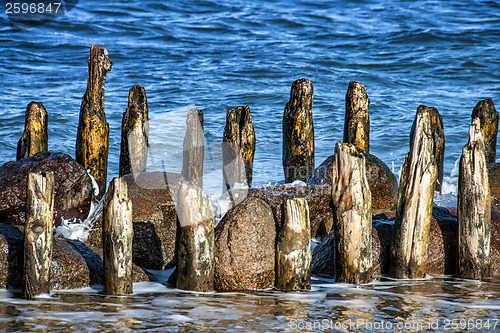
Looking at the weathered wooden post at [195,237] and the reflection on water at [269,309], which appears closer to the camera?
the reflection on water at [269,309]

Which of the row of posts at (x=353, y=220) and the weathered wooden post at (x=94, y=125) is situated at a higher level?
the weathered wooden post at (x=94, y=125)

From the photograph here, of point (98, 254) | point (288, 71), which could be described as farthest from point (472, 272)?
point (288, 71)

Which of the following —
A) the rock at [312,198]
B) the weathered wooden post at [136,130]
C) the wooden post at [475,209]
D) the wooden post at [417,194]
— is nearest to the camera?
the wooden post at [417,194]

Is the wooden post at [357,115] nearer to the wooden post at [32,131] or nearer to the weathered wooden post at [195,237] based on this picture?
the weathered wooden post at [195,237]

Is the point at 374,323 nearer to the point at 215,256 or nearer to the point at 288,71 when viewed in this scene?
the point at 215,256

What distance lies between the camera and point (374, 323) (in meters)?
4.88

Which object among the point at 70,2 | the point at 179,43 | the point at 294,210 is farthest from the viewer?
the point at 70,2

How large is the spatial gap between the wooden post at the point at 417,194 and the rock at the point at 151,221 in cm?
280

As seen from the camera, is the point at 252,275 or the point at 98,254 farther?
the point at 98,254

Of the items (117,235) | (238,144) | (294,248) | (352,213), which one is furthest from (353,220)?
(238,144)

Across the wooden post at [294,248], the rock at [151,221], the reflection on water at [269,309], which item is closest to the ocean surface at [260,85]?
the reflection on water at [269,309]

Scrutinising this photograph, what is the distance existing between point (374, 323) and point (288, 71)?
18093mm

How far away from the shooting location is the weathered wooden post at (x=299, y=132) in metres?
8.95

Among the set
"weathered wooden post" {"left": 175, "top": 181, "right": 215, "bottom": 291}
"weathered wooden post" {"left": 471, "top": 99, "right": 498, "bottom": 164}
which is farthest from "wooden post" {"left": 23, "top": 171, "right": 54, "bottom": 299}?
"weathered wooden post" {"left": 471, "top": 99, "right": 498, "bottom": 164}
